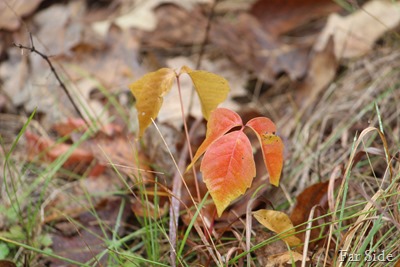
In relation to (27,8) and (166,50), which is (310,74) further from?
(27,8)

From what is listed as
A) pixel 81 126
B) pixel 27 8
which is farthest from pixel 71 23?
pixel 81 126

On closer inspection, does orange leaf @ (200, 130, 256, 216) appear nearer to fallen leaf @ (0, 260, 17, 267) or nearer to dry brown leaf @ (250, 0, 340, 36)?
fallen leaf @ (0, 260, 17, 267)

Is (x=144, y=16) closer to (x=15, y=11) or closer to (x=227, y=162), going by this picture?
(x=15, y=11)

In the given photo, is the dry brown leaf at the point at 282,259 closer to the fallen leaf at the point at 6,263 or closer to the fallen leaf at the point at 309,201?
the fallen leaf at the point at 309,201

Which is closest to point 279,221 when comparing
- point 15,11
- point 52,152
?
point 52,152

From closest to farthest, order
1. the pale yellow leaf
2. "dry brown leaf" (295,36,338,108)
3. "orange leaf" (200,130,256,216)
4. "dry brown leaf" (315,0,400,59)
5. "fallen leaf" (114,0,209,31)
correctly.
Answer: "orange leaf" (200,130,256,216) < the pale yellow leaf < "dry brown leaf" (295,36,338,108) < "dry brown leaf" (315,0,400,59) < "fallen leaf" (114,0,209,31)

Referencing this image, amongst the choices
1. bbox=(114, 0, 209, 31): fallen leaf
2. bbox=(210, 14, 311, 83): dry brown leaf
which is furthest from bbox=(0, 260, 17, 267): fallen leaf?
bbox=(114, 0, 209, 31): fallen leaf
